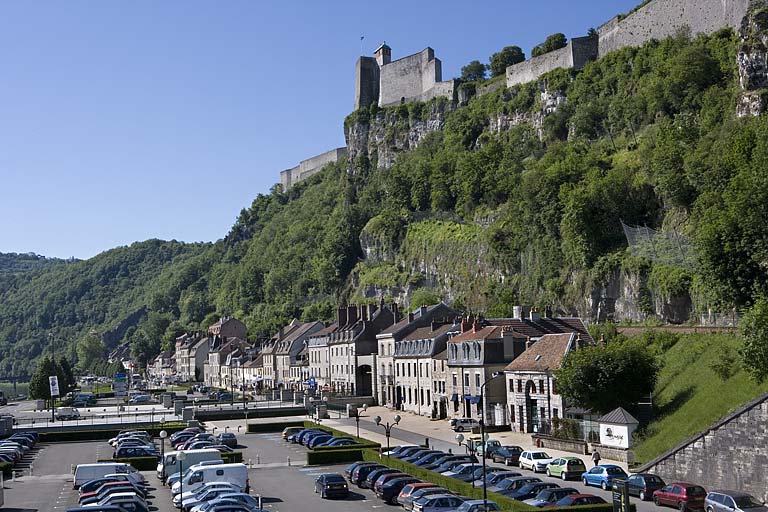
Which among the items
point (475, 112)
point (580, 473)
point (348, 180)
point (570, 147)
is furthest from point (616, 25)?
point (580, 473)

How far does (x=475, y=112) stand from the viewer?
14425 cm

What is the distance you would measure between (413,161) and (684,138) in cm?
6958

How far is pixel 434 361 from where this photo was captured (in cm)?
7431

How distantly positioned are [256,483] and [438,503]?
Answer: 14.1 metres

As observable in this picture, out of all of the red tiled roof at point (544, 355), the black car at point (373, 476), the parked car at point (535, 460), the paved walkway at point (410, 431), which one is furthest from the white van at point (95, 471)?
the red tiled roof at point (544, 355)

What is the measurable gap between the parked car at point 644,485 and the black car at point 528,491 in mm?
3612

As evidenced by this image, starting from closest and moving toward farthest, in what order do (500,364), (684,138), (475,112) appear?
(500,364) → (684,138) → (475,112)

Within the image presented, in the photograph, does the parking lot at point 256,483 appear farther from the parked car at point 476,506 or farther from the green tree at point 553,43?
the green tree at point 553,43

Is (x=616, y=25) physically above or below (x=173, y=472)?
above

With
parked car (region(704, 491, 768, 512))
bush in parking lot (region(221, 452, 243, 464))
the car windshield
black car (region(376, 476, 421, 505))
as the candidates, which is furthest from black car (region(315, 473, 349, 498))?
the car windshield

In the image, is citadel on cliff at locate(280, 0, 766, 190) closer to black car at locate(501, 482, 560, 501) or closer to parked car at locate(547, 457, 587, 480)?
parked car at locate(547, 457, 587, 480)

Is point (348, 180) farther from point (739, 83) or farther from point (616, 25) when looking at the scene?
point (739, 83)

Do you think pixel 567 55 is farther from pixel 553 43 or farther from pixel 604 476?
pixel 604 476

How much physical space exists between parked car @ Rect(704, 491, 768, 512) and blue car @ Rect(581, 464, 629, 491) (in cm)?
628
